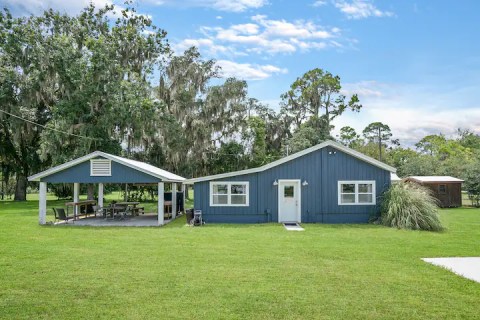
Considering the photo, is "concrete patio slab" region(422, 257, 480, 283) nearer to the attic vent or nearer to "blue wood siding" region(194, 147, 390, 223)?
"blue wood siding" region(194, 147, 390, 223)

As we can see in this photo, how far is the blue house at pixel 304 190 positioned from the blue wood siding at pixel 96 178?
7.45 feet

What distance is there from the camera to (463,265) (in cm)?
839

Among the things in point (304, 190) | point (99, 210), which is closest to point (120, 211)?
point (99, 210)

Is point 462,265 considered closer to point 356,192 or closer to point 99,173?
point 356,192

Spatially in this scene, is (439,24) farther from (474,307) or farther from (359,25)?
(474,307)

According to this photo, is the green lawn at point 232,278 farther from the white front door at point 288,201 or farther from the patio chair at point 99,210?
the patio chair at point 99,210

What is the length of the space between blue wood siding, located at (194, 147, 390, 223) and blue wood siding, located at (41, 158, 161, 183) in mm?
2320

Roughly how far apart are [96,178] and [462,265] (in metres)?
13.2

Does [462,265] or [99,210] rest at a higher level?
Answer: [99,210]

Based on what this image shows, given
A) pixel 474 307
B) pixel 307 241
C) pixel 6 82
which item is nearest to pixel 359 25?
pixel 307 241

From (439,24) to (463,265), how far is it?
9.68 m

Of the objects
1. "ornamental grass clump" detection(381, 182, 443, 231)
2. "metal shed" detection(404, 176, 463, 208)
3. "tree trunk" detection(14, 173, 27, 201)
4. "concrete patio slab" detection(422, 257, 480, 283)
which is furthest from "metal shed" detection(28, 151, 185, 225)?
"metal shed" detection(404, 176, 463, 208)

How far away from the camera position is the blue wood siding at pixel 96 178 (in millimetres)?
16234

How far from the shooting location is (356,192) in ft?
55.8
